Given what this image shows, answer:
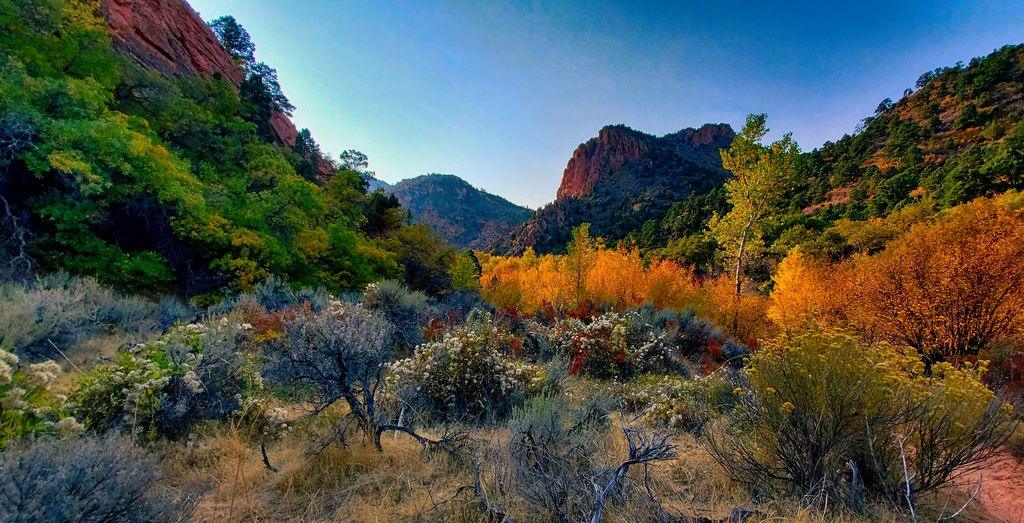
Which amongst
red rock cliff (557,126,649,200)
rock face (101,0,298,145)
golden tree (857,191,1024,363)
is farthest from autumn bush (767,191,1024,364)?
red rock cliff (557,126,649,200)

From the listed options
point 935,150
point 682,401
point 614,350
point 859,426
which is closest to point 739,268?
point 614,350

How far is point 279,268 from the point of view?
11.9 metres

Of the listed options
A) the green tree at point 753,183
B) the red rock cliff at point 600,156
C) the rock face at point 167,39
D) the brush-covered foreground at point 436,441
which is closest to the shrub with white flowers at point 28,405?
the brush-covered foreground at point 436,441

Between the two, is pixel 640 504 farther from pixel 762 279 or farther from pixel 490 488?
pixel 762 279

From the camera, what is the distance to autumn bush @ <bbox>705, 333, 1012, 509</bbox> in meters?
2.65

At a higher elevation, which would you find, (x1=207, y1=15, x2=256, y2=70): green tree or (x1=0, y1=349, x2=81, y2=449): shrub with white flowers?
(x1=207, y1=15, x2=256, y2=70): green tree

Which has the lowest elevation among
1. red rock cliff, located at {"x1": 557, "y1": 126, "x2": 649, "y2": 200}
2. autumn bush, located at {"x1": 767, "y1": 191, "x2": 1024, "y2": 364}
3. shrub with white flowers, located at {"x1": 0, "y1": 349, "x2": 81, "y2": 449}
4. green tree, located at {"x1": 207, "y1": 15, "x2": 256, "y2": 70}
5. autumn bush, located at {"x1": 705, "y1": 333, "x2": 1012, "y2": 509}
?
shrub with white flowers, located at {"x1": 0, "y1": 349, "x2": 81, "y2": 449}

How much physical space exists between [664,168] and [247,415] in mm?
71360

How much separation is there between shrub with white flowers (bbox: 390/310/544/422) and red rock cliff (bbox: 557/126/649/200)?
73.4 m

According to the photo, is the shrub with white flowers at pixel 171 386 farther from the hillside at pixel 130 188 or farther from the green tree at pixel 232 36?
the green tree at pixel 232 36

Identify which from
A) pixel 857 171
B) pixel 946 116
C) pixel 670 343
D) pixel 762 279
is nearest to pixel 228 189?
pixel 670 343

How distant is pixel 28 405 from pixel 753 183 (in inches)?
713

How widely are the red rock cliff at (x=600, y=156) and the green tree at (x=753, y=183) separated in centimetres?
6208

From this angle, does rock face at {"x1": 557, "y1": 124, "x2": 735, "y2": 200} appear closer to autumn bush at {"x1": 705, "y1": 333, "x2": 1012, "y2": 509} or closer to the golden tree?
the golden tree
